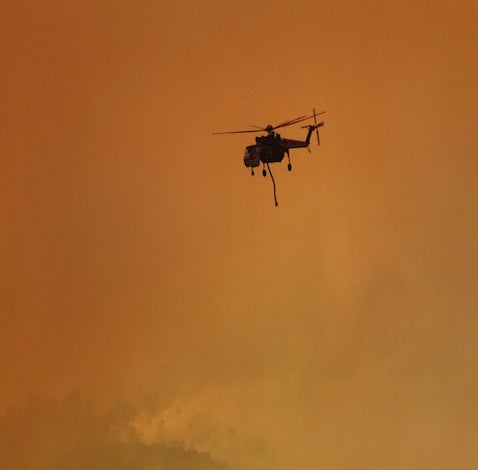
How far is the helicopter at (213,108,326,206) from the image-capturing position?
2.49 metres

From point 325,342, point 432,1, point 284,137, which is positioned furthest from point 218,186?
point 432,1

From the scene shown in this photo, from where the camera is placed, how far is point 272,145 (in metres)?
2.49

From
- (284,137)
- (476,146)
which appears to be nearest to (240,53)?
(284,137)

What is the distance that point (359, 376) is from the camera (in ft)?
8.11

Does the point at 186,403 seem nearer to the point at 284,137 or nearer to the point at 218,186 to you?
the point at 218,186

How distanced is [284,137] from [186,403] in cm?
90

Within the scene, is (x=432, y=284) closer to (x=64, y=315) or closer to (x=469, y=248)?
(x=469, y=248)

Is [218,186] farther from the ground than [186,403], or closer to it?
farther from the ground

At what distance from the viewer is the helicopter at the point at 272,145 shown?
98.0 inches

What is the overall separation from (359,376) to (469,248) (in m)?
0.54

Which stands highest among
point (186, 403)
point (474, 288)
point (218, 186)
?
point (218, 186)

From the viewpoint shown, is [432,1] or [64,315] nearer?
[64,315]

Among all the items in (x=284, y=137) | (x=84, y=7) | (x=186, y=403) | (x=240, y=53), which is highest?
(x=84, y=7)

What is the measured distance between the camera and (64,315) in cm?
243
